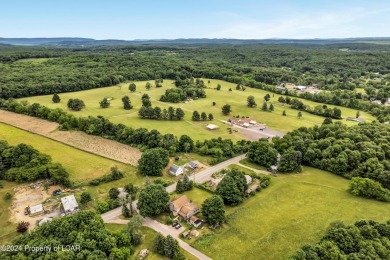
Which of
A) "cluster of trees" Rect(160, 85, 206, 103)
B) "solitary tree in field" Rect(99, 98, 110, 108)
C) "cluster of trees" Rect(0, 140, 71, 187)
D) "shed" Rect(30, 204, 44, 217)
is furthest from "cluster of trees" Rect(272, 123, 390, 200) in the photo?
"solitary tree in field" Rect(99, 98, 110, 108)

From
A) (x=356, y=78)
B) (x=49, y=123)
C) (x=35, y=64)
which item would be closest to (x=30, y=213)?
(x=49, y=123)

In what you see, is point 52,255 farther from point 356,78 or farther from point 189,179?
point 356,78

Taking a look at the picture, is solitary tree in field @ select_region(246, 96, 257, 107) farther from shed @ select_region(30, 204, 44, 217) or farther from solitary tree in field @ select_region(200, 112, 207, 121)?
shed @ select_region(30, 204, 44, 217)

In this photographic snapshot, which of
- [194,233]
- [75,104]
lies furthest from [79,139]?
[194,233]

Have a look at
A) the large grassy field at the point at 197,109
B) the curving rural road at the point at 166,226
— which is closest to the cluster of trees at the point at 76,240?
the curving rural road at the point at 166,226

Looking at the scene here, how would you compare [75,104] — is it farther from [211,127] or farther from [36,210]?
[36,210]

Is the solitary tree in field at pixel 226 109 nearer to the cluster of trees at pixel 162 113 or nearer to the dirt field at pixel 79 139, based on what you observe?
the cluster of trees at pixel 162 113
